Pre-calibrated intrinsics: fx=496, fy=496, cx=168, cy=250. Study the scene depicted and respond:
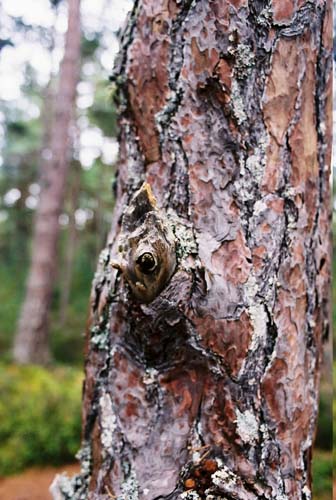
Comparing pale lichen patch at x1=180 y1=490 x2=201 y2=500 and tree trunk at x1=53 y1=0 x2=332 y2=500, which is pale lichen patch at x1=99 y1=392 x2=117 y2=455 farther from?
pale lichen patch at x1=180 y1=490 x2=201 y2=500

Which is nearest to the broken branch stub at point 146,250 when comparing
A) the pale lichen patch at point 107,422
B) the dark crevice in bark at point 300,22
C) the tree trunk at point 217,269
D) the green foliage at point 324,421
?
the tree trunk at point 217,269

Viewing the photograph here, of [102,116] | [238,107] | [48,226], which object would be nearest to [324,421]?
[48,226]

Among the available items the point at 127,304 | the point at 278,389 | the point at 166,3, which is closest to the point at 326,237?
the point at 278,389

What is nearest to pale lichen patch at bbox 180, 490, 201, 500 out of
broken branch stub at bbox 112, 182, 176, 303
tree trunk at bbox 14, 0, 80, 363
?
broken branch stub at bbox 112, 182, 176, 303

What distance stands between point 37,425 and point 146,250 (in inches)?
192

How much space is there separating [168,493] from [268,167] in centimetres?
63

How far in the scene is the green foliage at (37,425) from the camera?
4.98 meters

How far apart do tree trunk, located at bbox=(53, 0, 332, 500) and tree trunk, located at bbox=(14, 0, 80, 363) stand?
6.33 meters

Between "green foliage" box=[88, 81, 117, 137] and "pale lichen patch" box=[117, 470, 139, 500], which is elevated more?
"green foliage" box=[88, 81, 117, 137]

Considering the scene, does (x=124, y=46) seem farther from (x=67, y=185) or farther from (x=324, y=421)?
(x=67, y=185)

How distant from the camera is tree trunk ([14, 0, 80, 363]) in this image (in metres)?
7.11

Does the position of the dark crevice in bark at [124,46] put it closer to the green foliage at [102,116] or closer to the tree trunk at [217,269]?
the tree trunk at [217,269]

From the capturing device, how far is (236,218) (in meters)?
0.94

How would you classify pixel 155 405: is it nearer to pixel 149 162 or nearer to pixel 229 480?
pixel 229 480
